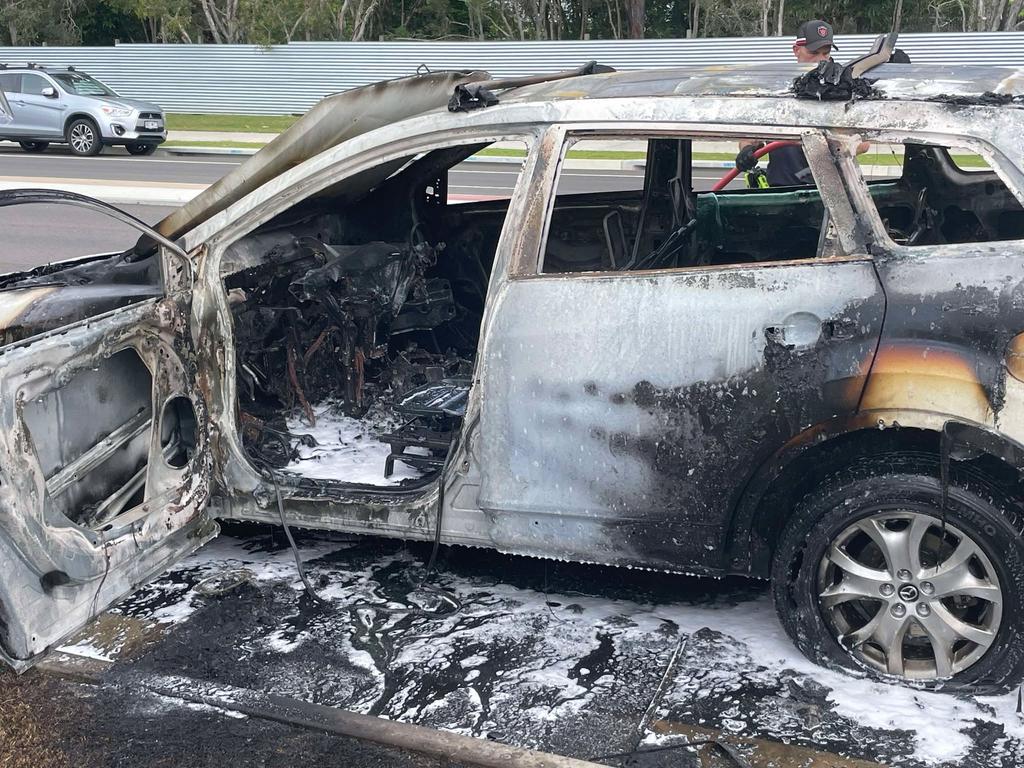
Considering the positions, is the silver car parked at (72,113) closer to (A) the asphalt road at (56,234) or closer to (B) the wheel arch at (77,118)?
(B) the wheel arch at (77,118)

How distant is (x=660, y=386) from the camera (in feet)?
10.3

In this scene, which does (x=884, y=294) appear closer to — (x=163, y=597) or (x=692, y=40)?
(x=163, y=597)

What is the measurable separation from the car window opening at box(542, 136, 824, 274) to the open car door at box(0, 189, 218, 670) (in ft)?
5.29

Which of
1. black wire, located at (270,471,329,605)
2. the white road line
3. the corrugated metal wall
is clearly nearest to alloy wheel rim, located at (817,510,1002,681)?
black wire, located at (270,471,329,605)

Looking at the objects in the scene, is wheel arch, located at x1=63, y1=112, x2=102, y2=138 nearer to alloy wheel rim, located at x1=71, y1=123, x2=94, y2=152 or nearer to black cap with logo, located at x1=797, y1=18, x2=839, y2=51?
alloy wheel rim, located at x1=71, y1=123, x2=94, y2=152

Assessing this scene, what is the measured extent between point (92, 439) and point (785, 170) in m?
3.35

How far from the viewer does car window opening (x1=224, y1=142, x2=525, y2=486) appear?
4.21 m

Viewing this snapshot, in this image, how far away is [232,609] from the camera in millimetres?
3838

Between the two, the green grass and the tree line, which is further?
the tree line

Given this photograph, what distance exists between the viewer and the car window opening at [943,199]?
3801mm

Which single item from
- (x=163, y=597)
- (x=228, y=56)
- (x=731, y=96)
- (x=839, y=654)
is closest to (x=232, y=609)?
(x=163, y=597)

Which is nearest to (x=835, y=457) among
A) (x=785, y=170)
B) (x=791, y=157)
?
(x=791, y=157)

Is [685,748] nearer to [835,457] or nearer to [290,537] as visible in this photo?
[835,457]

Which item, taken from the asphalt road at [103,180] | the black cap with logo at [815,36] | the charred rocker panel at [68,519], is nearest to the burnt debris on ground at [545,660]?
the charred rocker panel at [68,519]
